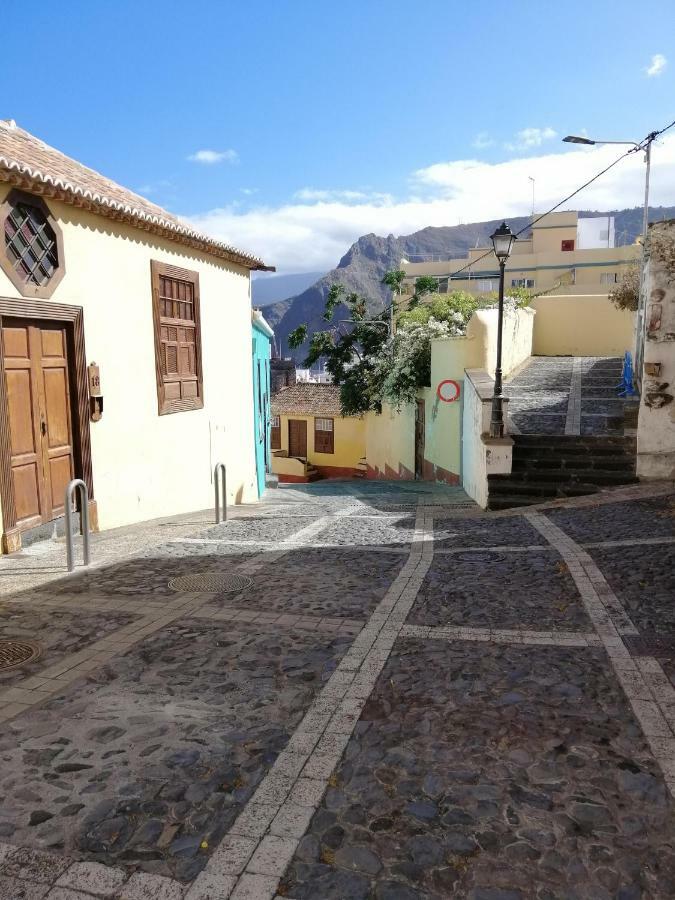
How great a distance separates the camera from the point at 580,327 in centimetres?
2084

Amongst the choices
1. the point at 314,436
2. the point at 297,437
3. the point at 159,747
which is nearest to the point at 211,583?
the point at 159,747

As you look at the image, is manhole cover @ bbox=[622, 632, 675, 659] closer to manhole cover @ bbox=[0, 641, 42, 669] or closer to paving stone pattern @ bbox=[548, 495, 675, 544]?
paving stone pattern @ bbox=[548, 495, 675, 544]

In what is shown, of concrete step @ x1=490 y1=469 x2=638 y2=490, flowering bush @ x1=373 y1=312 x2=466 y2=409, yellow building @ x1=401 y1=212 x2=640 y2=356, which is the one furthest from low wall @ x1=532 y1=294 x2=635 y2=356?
concrete step @ x1=490 y1=469 x2=638 y2=490

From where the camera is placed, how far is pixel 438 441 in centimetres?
1534

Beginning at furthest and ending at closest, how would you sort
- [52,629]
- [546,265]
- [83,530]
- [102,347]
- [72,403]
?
[546,265] < [102,347] < [72,403] < [83,530] < [52,629]

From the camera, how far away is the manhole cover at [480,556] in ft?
21.6

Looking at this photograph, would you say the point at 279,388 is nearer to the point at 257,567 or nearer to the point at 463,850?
the point at 257,567

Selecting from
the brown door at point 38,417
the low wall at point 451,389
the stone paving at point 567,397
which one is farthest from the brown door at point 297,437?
the brown door at point 38,417

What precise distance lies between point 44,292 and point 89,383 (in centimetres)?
126

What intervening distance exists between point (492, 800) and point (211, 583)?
11.9ft

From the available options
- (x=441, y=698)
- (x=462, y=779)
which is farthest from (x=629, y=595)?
(x=462, y=779)

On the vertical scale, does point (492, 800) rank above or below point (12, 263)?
below

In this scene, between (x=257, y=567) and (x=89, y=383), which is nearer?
(x=257, y=567)

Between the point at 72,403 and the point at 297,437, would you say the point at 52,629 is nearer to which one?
the point at 72,403
